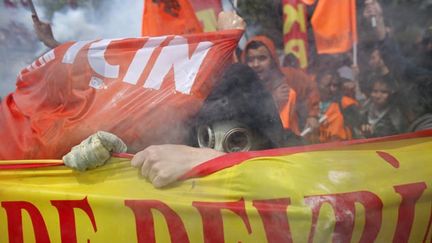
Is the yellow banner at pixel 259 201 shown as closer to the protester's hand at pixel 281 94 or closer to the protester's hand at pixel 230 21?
the protester's hand at pixel 281 94

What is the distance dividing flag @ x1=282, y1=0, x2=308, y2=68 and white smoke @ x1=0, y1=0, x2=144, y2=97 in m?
0.64

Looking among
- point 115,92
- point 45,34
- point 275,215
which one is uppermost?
point 45,34

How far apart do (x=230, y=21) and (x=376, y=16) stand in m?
0.55

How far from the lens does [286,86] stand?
6.96 feet

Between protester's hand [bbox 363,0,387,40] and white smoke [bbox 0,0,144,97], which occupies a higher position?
white smoke [bbox 0,0,144,97]

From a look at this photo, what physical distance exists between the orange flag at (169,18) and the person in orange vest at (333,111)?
58 cm

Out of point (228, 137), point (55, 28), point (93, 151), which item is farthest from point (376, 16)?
point (55, 28)

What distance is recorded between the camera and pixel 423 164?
1569mm

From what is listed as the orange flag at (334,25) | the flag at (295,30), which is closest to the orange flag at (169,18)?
the flag at (295,30)

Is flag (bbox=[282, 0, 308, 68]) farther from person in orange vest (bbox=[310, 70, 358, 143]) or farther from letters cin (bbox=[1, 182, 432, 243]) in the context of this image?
letters cin (bbox=[1, 182, 432, 243])

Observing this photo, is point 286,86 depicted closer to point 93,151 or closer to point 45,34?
point 93,151

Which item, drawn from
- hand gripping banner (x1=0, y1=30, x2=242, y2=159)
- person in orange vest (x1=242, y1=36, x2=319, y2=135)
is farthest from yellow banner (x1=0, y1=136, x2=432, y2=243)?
person in orange vest (x1=242, y1=36, x2=319, y2=135)

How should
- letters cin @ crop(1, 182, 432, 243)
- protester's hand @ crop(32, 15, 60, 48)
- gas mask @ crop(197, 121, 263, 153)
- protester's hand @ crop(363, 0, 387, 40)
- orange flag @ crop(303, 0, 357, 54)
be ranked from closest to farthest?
letters cin @ crop(1, 182, 432, 243)
gas mask @ crop(197, 121, 263, 153)
protester's hand @ crop(363, 0, 387, 40)
orange flag @ crop(303, 0, 357, 54)
protester's hand @ crop(32, 15, 60, 48)

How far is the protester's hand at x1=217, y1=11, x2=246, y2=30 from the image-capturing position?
2074 mm
